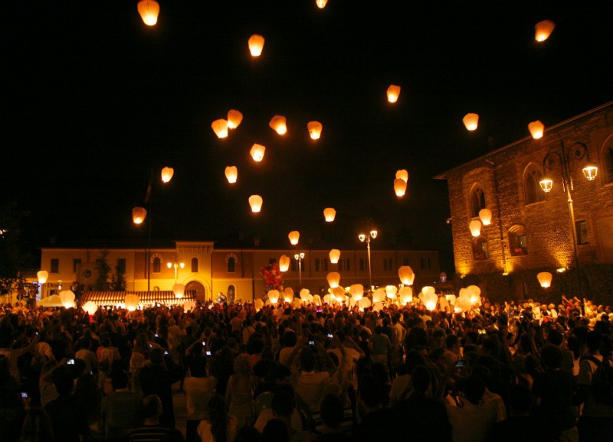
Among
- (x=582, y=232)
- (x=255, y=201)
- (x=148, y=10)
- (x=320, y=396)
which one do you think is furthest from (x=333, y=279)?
(x=320, y=396)

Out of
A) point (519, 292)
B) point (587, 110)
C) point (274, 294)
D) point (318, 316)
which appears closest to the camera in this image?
point (318, 316)

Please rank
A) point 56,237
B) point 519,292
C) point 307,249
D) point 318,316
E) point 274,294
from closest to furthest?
point 318,316 → point 274,294 → point 519,292 → point 56,237 → point 307,249

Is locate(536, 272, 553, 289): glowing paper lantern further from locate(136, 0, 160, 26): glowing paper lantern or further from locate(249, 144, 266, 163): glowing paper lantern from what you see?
locate(136, 0, 160, 26): glowing paper lantern

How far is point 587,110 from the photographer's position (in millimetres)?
24453

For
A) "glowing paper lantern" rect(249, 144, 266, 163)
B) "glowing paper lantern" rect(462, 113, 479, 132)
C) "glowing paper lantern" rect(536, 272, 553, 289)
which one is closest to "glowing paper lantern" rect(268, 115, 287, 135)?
"glowing paper lantern" rect(249, 144, 266, 163)

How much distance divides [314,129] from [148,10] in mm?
6443

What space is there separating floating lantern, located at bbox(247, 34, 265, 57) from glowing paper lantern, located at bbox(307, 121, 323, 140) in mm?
3130

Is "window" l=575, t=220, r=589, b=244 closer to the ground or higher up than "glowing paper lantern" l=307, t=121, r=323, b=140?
closer to the ground

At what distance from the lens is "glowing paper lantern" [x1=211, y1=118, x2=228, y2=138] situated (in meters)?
14.1

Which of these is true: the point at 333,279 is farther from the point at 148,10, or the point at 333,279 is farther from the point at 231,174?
the point at 148,10

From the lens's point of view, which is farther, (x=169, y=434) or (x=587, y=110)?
(x=587, y=110)

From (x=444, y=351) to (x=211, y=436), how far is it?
13.5 feet

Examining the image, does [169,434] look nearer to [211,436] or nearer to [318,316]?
[211,436]

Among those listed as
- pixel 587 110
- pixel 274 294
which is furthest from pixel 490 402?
pixel 587 110
